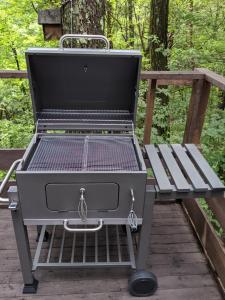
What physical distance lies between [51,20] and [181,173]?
1.73m

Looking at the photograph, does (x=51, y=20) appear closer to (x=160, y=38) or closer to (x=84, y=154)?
(x=84, y=154)

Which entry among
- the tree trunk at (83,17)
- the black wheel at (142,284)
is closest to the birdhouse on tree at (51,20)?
the tree trunk at (83,17)

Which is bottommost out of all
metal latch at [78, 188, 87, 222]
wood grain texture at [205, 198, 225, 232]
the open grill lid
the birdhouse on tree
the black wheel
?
the black wheel

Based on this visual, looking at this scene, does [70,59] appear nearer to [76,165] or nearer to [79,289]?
[76,165]

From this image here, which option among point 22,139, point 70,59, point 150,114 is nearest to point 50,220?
point 70,59

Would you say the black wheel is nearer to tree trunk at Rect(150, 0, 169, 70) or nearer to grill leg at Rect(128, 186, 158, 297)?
grill leg at Rect(128, 186, 158, 297)

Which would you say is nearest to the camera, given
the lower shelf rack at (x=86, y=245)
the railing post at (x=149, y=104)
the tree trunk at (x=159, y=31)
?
the lower shelf rack at (x=86, y=245)

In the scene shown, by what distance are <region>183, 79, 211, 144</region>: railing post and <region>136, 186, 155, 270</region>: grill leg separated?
1.10 m

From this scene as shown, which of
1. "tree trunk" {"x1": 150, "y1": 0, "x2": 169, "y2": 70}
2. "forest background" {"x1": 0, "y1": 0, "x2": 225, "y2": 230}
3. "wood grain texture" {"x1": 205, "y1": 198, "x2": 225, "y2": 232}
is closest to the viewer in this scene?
"wood grain texture" {"x1": 205, "y1": 198, "x2": 225, "y2": 232}

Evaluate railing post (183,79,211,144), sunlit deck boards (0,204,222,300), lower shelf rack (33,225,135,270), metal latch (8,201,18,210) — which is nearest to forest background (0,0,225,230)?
railing post (183,79,211,144)

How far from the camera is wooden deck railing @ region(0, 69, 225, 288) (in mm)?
1851

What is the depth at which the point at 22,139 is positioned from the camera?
503 cm

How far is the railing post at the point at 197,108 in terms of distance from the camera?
2270 mm

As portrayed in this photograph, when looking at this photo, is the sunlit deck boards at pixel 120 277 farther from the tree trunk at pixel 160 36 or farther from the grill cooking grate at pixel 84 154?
the tree trunk at pixel 160 36
